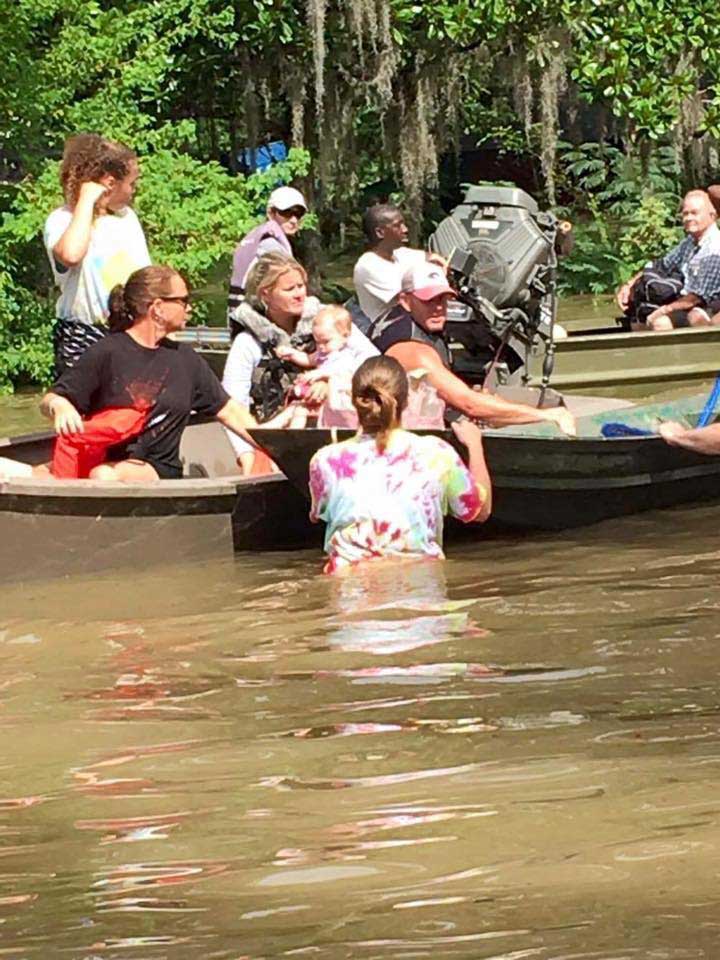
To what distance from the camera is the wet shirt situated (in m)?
8.46

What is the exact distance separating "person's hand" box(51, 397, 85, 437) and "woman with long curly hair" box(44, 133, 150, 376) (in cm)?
65

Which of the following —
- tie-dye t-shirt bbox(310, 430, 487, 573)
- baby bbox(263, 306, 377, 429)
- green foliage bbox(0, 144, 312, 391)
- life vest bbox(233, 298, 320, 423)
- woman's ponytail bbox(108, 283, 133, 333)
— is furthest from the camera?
green foliage bbox(0, 144, 312, 391)

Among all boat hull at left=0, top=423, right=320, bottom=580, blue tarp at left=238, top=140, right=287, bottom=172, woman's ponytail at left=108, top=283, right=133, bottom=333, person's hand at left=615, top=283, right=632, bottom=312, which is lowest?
boat hull at left=0, top=423, right=320, bottom=580

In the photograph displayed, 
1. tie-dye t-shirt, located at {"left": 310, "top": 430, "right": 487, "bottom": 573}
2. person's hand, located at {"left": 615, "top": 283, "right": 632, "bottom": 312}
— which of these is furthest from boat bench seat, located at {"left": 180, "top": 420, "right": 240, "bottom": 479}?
person's hand, located at {"left": 615, "top": 283, "right": 632, "bottom": 312}

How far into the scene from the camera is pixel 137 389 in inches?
335

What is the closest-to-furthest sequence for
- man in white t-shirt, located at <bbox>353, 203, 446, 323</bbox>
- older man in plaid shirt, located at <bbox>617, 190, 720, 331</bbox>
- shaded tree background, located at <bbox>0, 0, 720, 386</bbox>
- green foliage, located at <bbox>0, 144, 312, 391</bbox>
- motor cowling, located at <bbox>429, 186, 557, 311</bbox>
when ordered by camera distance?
motor cowling, located at <bbox>429, 186, 557, 311</bbox>, man in white t-shirt, located at <bbox>353, 203, 446, 323</bbox>, older man in plaid shirt, located at <bbox>617, 190, 720, 331</bbox>, green foliage, located at <bbox>0, 144, 312, 391</bbox>, shaded tree background, located at <bbox>0, 0, 720, 386</bbox>

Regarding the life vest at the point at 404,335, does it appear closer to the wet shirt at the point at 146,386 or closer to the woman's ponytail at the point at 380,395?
the wet shirt at the point at 146,386

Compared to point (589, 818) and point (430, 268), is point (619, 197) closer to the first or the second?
point (430, 268)

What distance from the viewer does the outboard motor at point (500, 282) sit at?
10.4m

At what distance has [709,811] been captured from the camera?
4703 millimetres

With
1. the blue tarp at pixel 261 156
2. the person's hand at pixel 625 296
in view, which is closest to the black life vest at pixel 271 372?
the person's hand at pixel 625 296

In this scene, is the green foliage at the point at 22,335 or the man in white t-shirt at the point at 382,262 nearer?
the man in white t-shirt at the point at 382,262

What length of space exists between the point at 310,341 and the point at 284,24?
11024mm

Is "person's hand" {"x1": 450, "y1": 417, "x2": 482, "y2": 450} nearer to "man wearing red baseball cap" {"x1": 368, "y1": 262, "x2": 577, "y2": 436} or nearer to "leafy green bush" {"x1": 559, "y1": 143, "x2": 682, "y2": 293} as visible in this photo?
"man wearing red baseball cap" {"x1": 368, "y1": 262, "x2": 577, "y2": 436}
